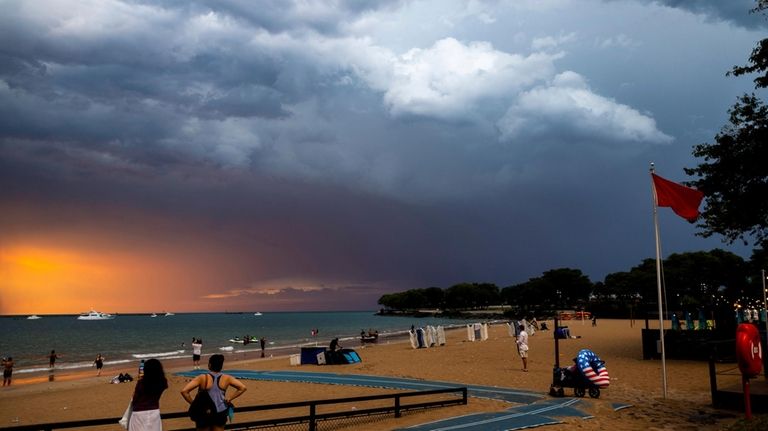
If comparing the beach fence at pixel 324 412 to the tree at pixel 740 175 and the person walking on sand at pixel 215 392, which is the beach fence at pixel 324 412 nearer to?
the person walking on sand at pixel 215 392

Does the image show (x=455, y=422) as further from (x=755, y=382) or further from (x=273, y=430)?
(x=755, y=382)

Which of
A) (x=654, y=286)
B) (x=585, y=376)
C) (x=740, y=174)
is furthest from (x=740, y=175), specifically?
(x=654, y=286)

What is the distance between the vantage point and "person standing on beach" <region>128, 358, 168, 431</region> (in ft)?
22.7

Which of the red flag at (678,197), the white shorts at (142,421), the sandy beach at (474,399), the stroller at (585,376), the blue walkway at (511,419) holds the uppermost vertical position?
the red flag at (678,197)

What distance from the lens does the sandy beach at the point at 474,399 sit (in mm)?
12656

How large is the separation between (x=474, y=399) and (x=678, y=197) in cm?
847

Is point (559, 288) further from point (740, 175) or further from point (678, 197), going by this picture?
point (678, 197)

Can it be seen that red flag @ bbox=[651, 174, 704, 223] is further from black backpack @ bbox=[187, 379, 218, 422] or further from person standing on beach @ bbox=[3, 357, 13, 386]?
person standing on beach @ bbox=[3, 357, 13, 386]

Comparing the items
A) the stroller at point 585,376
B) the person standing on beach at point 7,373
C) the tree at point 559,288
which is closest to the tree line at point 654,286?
the tree at point 559,288

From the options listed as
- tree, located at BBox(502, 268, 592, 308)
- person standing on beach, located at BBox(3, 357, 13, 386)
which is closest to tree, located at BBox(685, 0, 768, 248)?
person standing on beach, located at BBox(3, 357, 13, 386)

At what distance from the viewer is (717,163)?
23500 millimetres

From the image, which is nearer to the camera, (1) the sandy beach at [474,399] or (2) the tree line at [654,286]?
(1) the sandy beach at [474,399]

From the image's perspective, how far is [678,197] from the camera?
15727mm

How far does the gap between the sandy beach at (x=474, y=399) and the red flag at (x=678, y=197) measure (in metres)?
5.26
